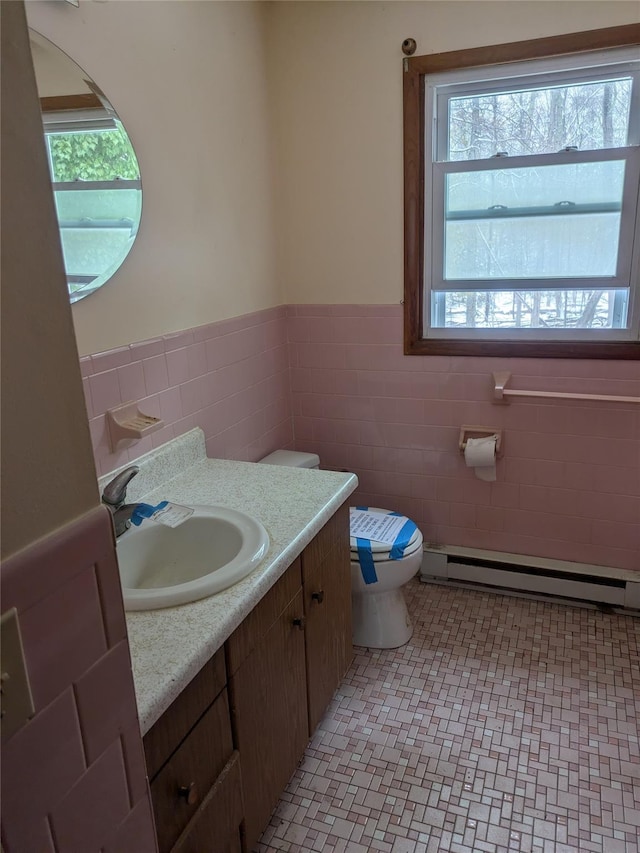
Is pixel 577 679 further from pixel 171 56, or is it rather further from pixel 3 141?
pixel 171 56

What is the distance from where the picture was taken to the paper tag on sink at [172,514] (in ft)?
4.78

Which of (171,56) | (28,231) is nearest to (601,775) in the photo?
(28,231)

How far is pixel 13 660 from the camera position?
53cm

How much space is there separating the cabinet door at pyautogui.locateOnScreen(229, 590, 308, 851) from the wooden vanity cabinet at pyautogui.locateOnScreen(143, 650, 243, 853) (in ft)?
0.16

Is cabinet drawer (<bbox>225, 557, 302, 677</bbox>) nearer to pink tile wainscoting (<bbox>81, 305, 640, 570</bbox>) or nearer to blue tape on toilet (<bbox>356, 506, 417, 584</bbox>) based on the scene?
blue tape on toilet (<bbox>356, 506, 417, 584</bbox>)

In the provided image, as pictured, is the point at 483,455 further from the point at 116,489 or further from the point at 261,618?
the point at 116,489

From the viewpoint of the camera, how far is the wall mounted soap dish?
5.13ft

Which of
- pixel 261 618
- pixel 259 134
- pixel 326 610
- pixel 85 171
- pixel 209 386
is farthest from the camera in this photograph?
pixel 259 134

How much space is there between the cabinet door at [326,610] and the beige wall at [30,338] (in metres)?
1.03

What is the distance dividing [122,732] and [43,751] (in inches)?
5.1

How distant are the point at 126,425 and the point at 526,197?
1.70 m

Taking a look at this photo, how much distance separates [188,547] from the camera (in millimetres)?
1567

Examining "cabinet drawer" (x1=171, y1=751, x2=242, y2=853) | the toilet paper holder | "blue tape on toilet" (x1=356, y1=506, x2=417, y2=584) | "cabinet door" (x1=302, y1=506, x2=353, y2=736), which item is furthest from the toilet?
"cabinet drawer" (x1=171, y1=751, x2=242, y2=853)

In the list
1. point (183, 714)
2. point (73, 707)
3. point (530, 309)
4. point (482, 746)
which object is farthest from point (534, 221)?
point (73, 707)
